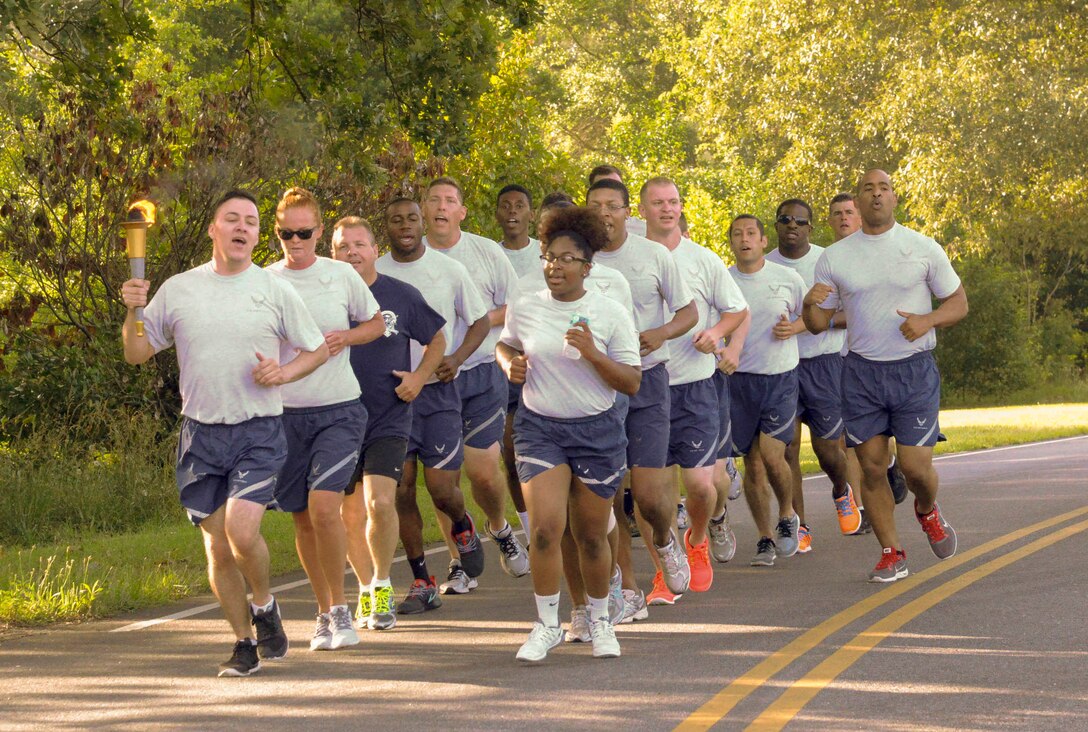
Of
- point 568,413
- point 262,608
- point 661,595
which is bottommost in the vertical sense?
Answer: point 661,595

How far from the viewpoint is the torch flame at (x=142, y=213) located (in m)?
7.46

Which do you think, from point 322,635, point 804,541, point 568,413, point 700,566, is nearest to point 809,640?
point 568,413

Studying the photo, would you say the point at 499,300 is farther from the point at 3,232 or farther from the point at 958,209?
the point at 958,209

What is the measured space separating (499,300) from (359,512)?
216 centimetres

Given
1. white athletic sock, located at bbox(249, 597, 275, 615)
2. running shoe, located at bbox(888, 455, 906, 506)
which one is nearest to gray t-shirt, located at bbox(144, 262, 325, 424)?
white athletic sock, located at bbox(249, 597, 275, 615)

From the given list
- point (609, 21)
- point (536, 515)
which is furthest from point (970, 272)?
point (536, 515)

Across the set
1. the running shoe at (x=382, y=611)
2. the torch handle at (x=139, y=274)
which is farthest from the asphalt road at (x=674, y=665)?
the torch handle at (x=139, y=274)

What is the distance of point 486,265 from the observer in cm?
1132

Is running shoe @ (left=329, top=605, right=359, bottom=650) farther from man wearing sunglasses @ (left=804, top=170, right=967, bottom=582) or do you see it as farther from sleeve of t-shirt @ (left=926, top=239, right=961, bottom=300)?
sleeve of t-shirt @ (left=926, top=239, right=961, bottom=300)

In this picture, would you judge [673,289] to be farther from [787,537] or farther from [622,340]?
[787,537]

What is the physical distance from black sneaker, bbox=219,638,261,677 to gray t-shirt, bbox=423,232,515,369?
3.48 meters

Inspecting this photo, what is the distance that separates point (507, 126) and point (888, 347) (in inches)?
438

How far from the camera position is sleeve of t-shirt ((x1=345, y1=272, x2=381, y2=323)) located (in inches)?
362

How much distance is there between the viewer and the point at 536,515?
8047 millimetres
